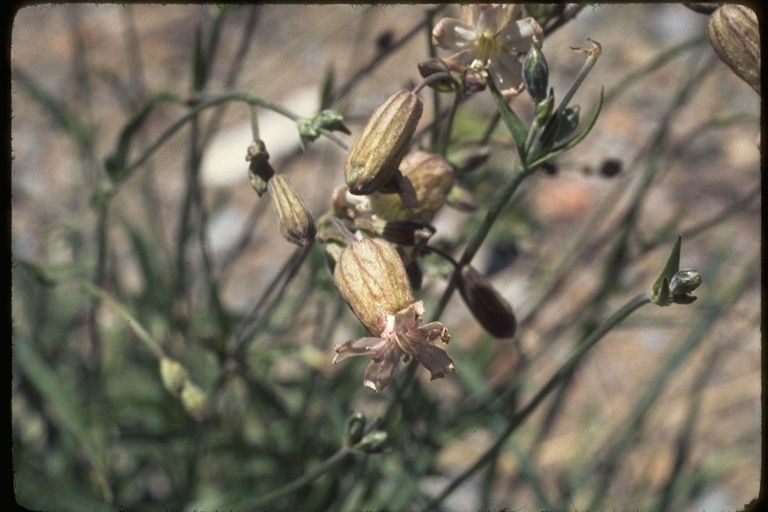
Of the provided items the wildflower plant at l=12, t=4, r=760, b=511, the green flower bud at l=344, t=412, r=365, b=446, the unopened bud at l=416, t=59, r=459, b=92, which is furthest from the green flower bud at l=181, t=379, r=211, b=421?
the unopened bud at l=416, t=59, r=459, b=92

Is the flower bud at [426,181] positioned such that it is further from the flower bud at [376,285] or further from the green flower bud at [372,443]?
the green flower bud at [372,443]

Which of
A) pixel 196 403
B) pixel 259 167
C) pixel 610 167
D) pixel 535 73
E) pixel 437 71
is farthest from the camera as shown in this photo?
pixel 610 167

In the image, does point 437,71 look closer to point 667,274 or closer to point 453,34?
point 453,34

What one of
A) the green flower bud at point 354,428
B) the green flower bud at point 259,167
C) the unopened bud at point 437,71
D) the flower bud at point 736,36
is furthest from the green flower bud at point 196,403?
the flower bud at point 736,36

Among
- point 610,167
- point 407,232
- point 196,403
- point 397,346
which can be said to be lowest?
point 196,403

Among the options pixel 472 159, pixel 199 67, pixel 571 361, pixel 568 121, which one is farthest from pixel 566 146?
pixel 199 67

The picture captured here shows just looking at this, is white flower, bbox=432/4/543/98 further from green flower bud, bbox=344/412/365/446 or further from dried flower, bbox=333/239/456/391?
green flower bud, bbox=344/412/365/446
